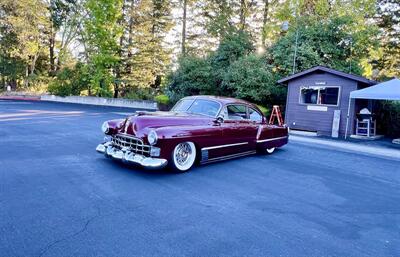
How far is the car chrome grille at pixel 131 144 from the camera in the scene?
5.18 metres

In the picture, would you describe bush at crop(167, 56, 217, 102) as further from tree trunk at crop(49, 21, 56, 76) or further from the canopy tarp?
tree trunk at crop(49, 21, 56, 76)

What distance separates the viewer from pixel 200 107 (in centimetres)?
653

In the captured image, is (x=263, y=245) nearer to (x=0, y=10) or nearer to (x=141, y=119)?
(x=141, y=119)

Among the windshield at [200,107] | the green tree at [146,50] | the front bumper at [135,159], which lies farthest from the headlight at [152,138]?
the green tree at [146,50]

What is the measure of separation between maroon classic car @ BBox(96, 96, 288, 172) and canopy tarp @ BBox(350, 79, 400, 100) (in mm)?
5904

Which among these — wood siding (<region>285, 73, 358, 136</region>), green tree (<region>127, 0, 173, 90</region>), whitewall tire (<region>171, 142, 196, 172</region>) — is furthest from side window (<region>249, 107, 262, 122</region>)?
green tree (<region>127, 0, 173, 90</region>)

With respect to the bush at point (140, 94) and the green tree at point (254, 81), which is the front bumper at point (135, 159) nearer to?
the green tree at point (254, 81)

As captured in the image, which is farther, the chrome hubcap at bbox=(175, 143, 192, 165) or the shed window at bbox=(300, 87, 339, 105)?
the shed window at bbox=(300, 87, 339, 105)

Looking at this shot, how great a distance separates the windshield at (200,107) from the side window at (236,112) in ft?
1.17

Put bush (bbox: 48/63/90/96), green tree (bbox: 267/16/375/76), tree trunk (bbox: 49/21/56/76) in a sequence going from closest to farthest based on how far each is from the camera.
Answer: green tree (bbox: 267/16/375/76) → bush (bbox: 48/63/90/96) → tree trunk (bbox: 49/21/56/76)

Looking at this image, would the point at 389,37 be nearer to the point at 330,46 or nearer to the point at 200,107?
the point at 330,46

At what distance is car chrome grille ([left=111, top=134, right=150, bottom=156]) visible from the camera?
5.18m

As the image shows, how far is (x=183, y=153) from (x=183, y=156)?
0.06 meters

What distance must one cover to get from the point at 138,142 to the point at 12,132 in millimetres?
5707
